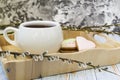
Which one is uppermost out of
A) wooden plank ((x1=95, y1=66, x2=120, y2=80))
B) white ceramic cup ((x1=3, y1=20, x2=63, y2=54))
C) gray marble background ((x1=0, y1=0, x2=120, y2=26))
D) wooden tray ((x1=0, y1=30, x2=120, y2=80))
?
gray marble background ((x1=0, y1=0, x2=120, y2=26))

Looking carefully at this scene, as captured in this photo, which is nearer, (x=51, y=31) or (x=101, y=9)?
(x=51, y=31)

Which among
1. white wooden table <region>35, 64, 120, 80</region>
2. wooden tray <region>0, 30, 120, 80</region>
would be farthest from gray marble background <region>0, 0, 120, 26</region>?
white wooden table <region>35, 64, 120, 80</region>

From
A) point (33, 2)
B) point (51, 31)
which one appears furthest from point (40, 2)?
point (51, 31)

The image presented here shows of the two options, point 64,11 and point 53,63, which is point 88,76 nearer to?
point 53,63

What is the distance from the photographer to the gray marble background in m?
0.75

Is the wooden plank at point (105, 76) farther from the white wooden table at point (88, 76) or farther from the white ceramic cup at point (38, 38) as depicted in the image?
the white ceramic cup at point (38, 38)

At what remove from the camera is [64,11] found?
806mm

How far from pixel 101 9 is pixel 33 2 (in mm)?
249

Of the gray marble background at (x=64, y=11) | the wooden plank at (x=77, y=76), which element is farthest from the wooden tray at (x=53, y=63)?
the gray marble background at (x=64, y=11)

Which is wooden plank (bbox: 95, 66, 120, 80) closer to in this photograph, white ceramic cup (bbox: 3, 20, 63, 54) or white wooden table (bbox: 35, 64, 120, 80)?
white wooden table (bbox: 35, 64, 120, 80)

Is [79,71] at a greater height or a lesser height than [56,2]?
lesser

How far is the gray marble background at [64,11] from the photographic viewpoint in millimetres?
751

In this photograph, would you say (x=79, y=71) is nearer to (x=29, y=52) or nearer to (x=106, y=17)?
(x=29, y=52)

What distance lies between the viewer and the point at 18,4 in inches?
29.6
